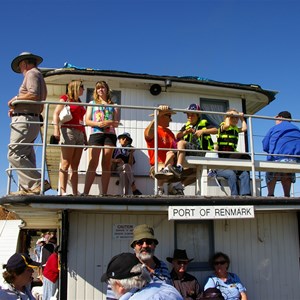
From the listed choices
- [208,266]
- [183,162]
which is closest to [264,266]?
[208,266]

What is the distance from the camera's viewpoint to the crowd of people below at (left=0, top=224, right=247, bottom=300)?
8.77 feet

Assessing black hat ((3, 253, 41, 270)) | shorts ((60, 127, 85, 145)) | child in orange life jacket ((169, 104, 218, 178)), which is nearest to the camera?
black hat ((3, 253, 41, 270))

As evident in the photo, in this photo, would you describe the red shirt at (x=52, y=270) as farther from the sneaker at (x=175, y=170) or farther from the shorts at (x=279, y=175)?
the shorts at (x=279, y=175)

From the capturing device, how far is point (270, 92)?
9242mm

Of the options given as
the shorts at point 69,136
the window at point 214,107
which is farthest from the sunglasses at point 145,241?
the window at point 214,107

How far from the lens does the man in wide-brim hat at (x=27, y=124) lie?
5.71 m

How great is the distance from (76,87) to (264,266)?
4.48 m

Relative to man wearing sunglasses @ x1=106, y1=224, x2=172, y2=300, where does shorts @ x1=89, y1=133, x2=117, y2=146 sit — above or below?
above

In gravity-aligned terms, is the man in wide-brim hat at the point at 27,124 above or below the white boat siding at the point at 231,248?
above

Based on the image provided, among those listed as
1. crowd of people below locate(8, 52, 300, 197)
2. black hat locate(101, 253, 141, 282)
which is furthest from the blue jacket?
black hat locate(101, 253, 141, 282)

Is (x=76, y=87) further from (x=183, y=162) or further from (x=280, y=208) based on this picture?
(x=280, y=208)

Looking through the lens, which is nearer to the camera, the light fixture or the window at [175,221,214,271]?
the window at [175,221,214,271]

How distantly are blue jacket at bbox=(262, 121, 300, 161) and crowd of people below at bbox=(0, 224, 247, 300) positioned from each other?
234cm

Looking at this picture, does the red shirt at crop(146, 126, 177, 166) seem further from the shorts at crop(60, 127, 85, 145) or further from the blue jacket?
the blue jacket
